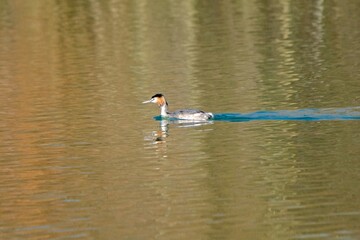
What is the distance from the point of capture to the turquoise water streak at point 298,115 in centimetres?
2200

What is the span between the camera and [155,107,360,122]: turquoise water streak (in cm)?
2200

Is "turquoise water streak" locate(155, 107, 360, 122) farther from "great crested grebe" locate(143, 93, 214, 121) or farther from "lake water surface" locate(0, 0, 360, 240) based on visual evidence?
"great crested grebe" locate(143, 93, 214, 121)

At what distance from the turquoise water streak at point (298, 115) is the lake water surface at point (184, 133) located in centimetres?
4

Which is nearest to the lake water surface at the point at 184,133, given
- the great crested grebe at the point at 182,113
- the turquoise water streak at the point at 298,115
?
the turquoise water streak at the point at 298,115

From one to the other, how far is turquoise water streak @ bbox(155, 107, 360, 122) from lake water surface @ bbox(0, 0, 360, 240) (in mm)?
37

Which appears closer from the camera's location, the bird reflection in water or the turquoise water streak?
the bird reflection in water

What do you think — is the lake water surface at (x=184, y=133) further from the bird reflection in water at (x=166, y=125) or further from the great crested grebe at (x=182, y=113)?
the great crested grebe at (x=182, y=113)

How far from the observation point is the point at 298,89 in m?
25.9

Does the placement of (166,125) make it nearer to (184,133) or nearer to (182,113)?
(182,113)

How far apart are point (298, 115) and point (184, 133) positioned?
2229 mm

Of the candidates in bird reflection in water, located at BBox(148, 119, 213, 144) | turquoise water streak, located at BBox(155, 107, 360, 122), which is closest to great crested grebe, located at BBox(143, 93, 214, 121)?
bird reflection in water, located at BBox(148, 119, 213, 144)

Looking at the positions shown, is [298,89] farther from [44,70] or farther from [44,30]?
[44,30]

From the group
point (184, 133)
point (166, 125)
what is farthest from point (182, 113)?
point (184, 133)

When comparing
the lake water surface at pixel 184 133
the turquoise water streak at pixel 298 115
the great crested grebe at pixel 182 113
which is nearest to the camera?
the lake water surface at pixel 184 133
